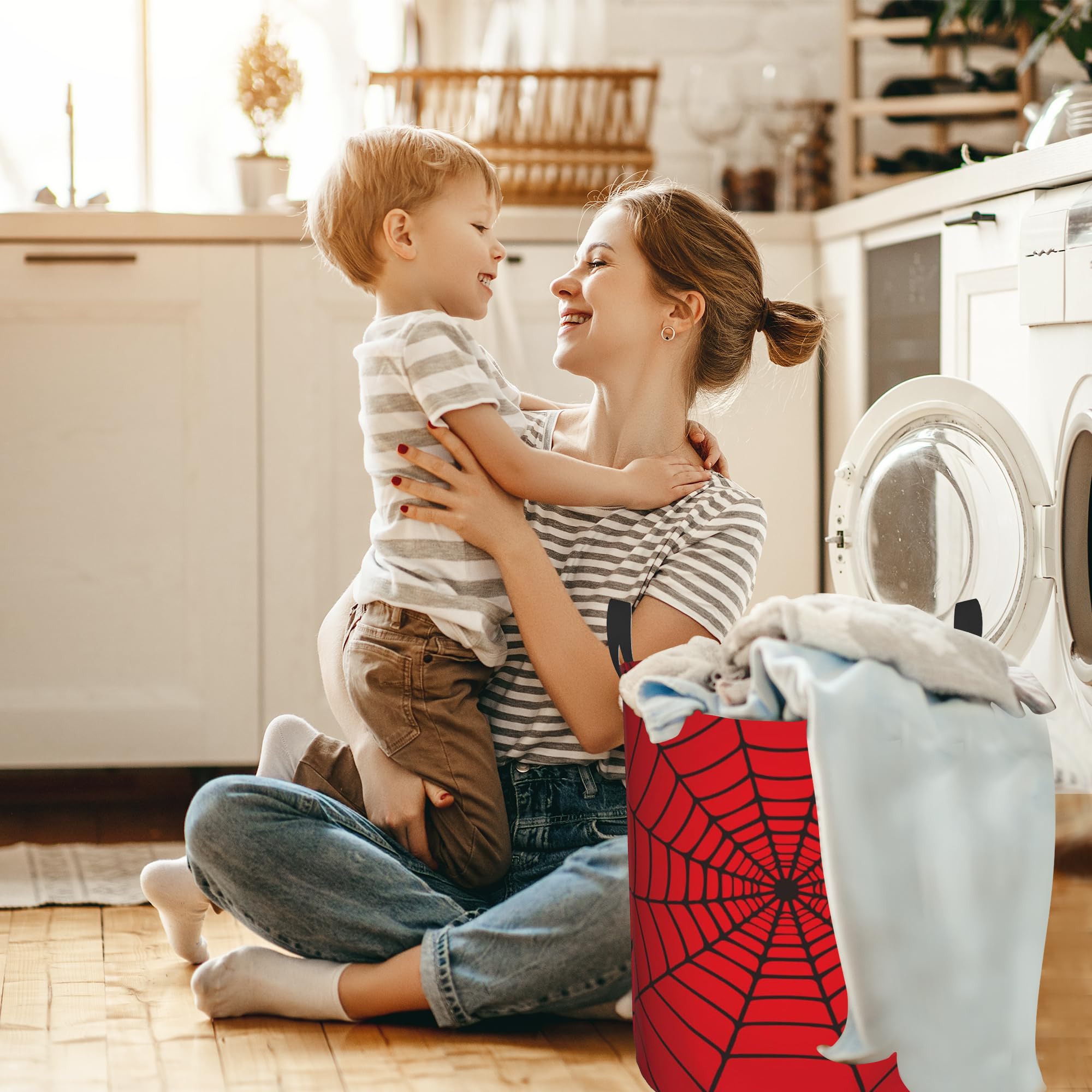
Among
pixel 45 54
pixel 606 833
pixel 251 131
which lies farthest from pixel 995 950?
pixel 45 54

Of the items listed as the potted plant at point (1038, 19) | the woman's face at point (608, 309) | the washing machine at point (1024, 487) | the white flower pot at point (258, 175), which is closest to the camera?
the woman's face at point (608, 309)

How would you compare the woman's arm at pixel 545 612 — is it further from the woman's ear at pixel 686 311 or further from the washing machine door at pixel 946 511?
the washing machine door at pixel 946 511

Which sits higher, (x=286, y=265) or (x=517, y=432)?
(x=286, y=265)

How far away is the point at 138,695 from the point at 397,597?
1.05 m

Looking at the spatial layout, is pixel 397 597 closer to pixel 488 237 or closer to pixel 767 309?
pixel 488 237

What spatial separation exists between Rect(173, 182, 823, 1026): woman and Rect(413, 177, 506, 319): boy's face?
0.09m

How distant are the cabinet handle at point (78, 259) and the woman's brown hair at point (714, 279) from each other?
1.00 meters

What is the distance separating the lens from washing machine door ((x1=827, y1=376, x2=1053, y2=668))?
1.59 m

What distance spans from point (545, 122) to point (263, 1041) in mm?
1675

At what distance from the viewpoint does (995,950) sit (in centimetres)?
99

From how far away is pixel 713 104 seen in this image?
260cm

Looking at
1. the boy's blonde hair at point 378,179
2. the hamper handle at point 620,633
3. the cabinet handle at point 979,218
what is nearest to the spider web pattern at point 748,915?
the hamper handle at point 620,633

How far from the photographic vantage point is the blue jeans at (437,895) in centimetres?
127

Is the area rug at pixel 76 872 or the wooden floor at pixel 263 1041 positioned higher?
the wooden floor at pixel 263 1041
